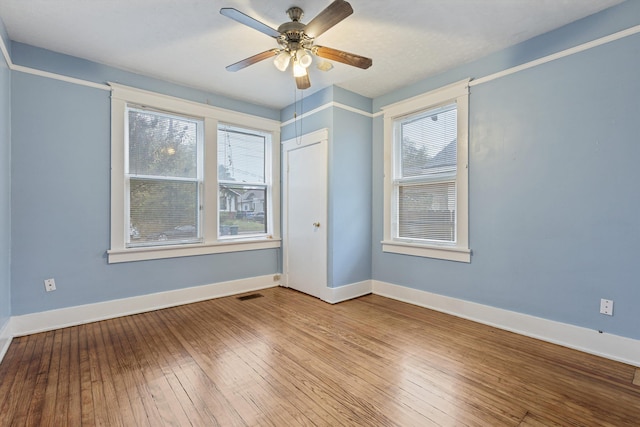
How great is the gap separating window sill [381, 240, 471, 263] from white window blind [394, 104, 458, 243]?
0.13 m

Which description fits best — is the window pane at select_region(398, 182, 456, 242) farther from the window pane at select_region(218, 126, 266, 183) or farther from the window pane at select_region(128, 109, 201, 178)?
the window pane at select_region(128, 109, 201, 178)

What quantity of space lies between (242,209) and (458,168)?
2.85 m

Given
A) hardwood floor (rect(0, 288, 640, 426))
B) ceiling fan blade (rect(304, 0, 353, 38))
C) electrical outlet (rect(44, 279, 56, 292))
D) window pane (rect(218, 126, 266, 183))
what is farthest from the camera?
window pane (rect(218, 126, 266, 183))

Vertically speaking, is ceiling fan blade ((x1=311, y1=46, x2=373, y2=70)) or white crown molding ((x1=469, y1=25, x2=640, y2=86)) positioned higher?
white crown molding ((x1=469, y1=25, x2=640, y2=86))

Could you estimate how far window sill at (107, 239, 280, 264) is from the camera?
3.16 m

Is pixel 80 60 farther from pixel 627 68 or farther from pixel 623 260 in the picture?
pixel 623 260

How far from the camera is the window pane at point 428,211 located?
10.9ft

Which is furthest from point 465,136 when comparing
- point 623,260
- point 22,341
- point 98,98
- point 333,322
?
point 22,341

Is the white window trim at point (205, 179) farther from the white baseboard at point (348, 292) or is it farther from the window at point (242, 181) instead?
the white baseboard at point (348, 292)

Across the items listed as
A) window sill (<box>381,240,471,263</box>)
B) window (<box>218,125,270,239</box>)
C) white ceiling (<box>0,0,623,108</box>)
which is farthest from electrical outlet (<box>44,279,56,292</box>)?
window sill (<box>381,240,471,263</box>)

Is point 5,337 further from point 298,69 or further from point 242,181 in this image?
point 298,69

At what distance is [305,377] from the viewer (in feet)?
6.67

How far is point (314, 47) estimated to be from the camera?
2320 millimetres

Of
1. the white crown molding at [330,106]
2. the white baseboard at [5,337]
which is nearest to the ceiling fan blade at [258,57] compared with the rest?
the white crown molding at [330,106]
